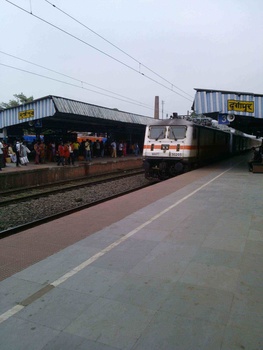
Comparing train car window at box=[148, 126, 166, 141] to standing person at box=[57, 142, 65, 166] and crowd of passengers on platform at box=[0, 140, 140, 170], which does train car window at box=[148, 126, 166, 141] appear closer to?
crowd of passengers on platform at box=[0, 140, 140, 170]

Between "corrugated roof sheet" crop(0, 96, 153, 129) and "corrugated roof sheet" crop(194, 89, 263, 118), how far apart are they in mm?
7454

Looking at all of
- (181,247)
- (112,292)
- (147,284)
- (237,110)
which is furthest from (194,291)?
(237,110)

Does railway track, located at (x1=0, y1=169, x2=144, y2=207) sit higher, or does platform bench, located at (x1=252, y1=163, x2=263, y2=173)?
platform bench, located at (x1=252, y1=163, x2=263, y2=173)

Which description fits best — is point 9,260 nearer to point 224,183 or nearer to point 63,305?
point 63,305

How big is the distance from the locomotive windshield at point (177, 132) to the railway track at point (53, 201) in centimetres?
280

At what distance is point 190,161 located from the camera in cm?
1412

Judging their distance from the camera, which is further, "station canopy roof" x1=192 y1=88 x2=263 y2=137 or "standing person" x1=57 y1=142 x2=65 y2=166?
"standing person" x1=57 y1=142 x2=65 y2=166

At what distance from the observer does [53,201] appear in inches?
404

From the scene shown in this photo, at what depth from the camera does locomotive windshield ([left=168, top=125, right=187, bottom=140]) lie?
13.9 metres

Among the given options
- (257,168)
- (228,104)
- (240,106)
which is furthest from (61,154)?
(257,168)

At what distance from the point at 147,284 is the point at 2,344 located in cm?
153

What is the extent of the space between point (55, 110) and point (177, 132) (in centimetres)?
772

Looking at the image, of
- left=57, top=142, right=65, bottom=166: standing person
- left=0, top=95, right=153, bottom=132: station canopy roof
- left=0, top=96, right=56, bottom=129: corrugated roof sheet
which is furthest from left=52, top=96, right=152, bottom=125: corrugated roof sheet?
left=57, top=142, right=65, bottom=166: standing person

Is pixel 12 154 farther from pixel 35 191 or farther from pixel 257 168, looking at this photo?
pixel 257 168
